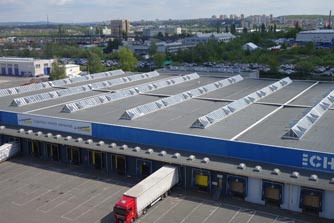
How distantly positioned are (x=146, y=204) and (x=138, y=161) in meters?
5.31

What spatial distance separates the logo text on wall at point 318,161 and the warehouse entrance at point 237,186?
154 inches

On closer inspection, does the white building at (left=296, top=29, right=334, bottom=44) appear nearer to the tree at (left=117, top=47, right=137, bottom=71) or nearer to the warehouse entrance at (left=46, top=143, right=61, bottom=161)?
the tree at (left=117, top=47, right=137, bottom=71)

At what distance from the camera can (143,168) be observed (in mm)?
27438

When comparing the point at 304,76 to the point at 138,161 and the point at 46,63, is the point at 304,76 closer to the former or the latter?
the point at 138,161

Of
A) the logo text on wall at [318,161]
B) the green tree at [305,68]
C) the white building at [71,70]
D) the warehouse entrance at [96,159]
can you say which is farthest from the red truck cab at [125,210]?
the white building at [71,70]

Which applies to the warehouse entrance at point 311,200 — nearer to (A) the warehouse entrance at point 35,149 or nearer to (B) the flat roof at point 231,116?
(B) the flat roof at point 231,116

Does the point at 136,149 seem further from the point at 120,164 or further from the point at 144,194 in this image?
the point at 144,194

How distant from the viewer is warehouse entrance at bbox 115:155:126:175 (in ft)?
92.1

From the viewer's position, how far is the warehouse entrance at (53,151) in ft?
102

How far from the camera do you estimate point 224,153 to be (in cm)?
2584

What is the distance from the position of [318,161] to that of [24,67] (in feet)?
251

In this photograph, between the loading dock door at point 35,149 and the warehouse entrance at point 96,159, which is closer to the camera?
the warehouse entrance at point 96,159

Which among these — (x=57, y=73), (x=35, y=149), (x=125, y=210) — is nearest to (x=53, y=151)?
(x=35, y=149)

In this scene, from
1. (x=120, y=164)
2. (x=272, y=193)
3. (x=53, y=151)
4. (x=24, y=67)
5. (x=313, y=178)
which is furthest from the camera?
(x=24, y=67)
